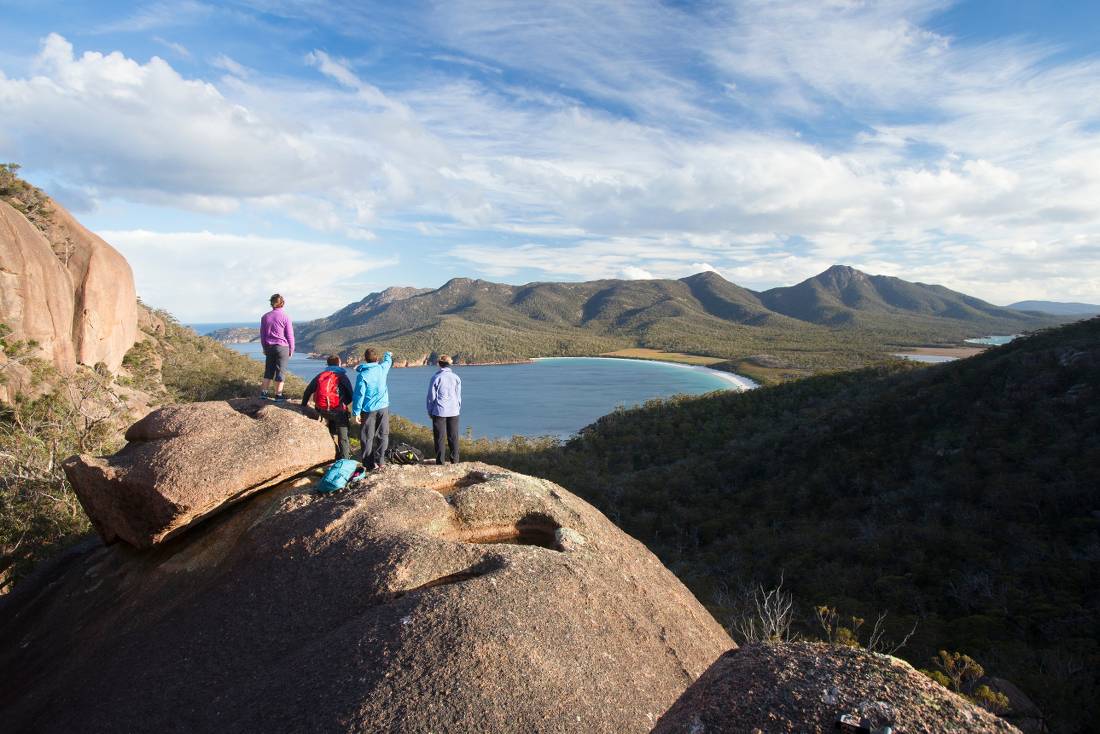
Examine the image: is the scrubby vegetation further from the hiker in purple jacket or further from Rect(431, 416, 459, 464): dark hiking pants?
Rect(431, 416, 459, 464): dark hiking pants

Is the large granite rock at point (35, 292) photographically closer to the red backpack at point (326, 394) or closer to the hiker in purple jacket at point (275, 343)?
the hiker in purple jacket at point (275, 343)

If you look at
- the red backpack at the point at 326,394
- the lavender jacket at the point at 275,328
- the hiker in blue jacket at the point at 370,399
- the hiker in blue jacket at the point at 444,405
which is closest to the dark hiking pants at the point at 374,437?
the hiker in blue jacket at the point at 370,399

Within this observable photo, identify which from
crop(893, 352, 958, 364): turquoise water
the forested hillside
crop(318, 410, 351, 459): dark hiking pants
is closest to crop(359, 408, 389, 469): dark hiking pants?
crop(318, 410, 351, 459): dark hiking pants

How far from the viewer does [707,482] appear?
27172 millimetres

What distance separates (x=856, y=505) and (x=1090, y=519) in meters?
7.33

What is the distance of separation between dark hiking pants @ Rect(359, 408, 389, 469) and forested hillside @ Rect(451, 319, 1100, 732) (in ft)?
28.2

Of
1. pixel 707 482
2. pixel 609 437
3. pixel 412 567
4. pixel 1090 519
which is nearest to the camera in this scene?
pixel 412 567

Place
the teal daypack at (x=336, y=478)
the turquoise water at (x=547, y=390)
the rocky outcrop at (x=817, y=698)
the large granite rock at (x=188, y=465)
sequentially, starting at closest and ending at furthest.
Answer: the rocky outcrop at (x=817, y=698) < the teal daypack at (x=336, y=478) < the large granite rock at (x=188, y=465) < the turquoise water at (x=547, y=390)

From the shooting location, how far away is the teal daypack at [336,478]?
7246 millimetres

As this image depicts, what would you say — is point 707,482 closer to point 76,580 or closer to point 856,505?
point 856,505

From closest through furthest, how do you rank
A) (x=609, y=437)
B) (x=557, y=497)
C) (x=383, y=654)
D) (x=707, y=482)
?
(x=383, y=654)
(x=557, y=497)
(x=707, y=482)
(x=609, y=437)

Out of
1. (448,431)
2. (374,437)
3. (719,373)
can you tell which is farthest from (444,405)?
(719,373)

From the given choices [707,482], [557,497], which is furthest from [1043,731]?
[707,482]

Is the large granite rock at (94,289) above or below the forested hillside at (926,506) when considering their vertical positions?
above
